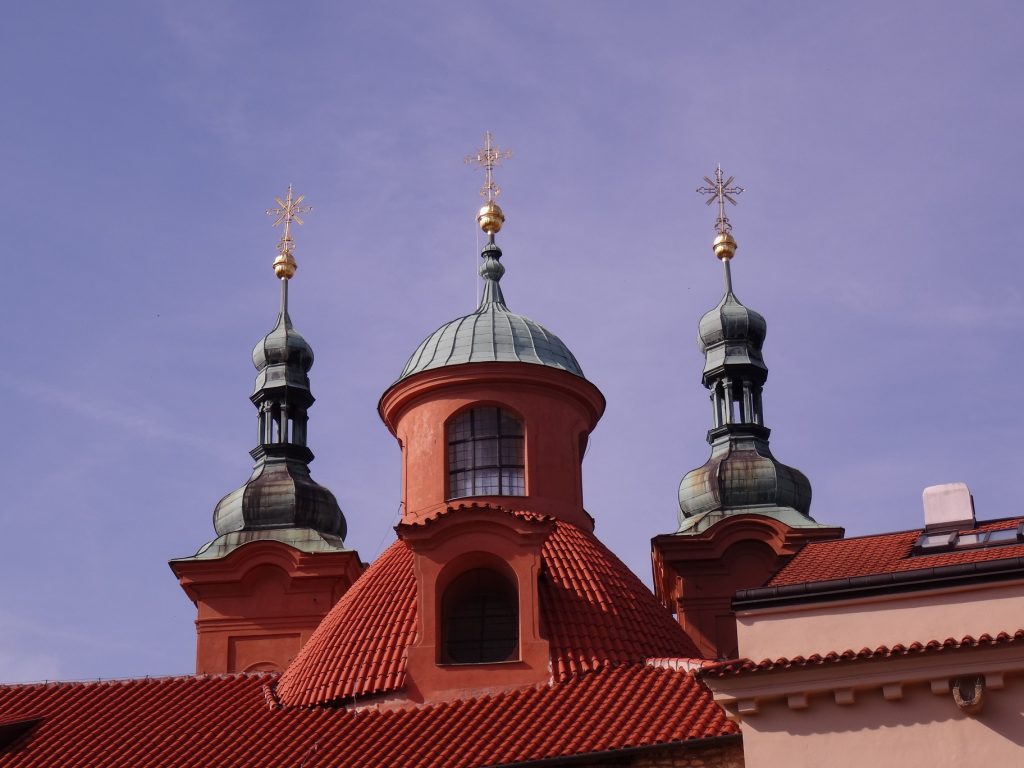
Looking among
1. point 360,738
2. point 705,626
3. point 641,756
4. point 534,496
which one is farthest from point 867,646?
point 705,626

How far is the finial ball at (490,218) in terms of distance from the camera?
28.5m

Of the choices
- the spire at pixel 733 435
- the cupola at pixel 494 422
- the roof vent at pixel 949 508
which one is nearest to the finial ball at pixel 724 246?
the spire at pixel 733 435

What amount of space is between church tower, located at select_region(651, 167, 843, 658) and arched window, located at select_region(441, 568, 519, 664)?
7.66 meters

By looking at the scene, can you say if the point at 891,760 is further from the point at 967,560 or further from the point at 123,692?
the point at 123,692

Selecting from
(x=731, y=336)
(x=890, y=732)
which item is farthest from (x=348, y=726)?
(x=731, y=336)

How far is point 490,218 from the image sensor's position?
28.5 metres

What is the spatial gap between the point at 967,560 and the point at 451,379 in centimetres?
864

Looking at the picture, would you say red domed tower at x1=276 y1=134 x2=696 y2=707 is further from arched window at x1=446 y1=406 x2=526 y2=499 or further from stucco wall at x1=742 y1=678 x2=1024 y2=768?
Result: stucco wall at x1=742 y1=678 x2=1024 y2=768

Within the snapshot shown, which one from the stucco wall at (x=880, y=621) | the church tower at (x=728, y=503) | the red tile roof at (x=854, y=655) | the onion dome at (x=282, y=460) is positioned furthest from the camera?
the onion dome at (x=282, y=460)

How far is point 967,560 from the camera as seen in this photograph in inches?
746

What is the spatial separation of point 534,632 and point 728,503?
11.2 metres

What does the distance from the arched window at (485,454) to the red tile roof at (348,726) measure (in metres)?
4.05

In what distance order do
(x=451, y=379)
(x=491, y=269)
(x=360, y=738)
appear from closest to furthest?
(x=360, y=738)
(x=451, y=379)
(x=491, y=269)

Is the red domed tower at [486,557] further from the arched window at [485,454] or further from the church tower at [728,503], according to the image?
the church tower at [728,503]
